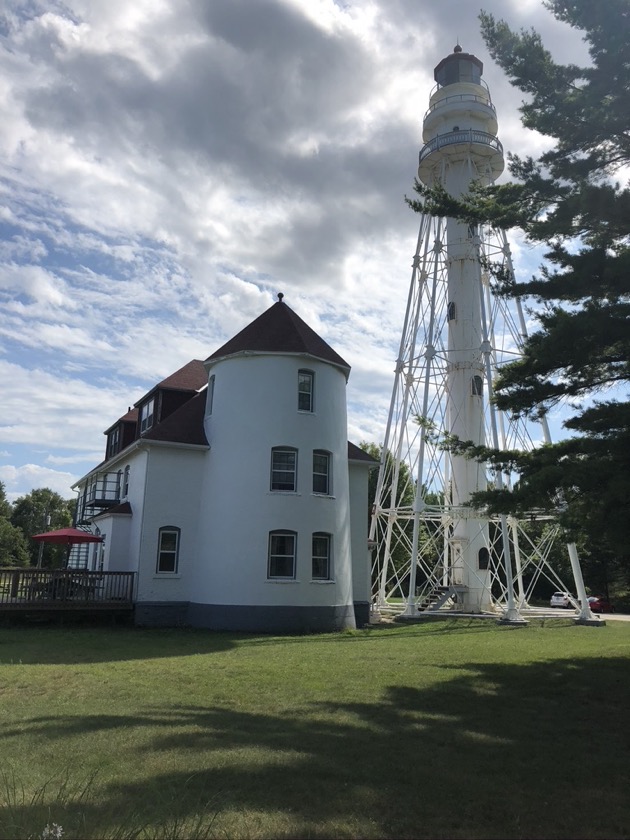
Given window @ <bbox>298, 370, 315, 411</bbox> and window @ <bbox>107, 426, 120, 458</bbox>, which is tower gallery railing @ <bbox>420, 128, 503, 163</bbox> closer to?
window @ <bbox>298, 370, 315, 411</bbox>

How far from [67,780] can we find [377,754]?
3201 mm

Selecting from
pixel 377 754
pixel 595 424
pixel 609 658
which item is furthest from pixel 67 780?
pixel 609 658

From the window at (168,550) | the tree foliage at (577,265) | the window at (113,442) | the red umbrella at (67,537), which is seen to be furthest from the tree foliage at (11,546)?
the tree foliage at (577,265)

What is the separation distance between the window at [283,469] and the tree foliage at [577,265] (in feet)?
31.7

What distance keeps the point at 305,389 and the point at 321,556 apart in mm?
5867

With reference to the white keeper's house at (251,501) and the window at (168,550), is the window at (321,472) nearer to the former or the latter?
the white keeper's house at (251,501)

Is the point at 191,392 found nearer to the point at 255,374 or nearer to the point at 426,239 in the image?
the point at 255,374

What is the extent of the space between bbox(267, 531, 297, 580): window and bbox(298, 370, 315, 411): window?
4.48 meters

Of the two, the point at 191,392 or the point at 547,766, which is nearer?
the point at 547,766

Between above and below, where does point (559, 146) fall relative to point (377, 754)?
above

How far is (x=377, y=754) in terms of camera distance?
24.1ft

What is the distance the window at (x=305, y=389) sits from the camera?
2378 cm

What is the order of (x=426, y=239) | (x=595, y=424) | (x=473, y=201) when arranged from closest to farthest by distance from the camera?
(x=595, y=424), (x=473, y=201), (x=426, y=239)

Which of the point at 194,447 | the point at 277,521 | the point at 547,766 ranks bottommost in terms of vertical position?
the point at 547,766
